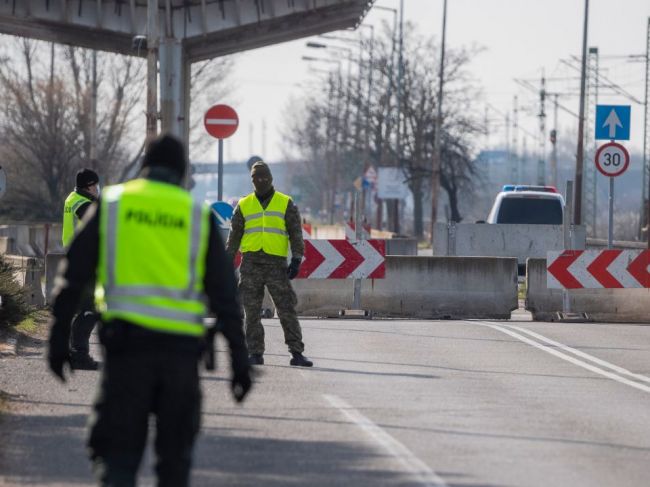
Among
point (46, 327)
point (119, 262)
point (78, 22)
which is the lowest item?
point (46, 327)

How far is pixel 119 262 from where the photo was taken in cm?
624

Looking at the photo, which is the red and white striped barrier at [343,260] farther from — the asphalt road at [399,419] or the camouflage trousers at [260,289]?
the camouflage trousers at [260,289]

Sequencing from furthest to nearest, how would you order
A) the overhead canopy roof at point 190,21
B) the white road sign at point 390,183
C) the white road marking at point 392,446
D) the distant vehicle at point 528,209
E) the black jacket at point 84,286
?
the white road sign at point 390,183
the overhead canopy roof at point 190,21
the distant vehicle at point 528,209
the white road marking at point 392,446
the black jacket at point 84,286

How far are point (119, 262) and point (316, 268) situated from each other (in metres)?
16.2

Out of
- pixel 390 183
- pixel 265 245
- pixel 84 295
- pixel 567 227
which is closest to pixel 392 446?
pixel 265 245

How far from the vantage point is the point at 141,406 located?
19.9 ft

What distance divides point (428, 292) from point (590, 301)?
7.74 ft

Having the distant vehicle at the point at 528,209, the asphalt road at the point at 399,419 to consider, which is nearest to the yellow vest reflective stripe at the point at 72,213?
the asphalt road at the point at 399,419

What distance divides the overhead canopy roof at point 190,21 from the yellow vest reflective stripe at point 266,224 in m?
23.5

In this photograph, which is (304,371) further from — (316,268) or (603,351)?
(316,268)

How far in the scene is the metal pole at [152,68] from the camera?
27391mm

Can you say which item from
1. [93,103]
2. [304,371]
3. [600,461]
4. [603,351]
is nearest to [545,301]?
[603,351]

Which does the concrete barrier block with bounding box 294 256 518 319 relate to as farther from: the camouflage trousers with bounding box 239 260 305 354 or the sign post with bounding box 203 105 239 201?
the camouflage trousers with bounding box 239 260 305 354

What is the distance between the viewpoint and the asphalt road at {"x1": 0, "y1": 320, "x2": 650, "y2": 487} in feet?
28.9
